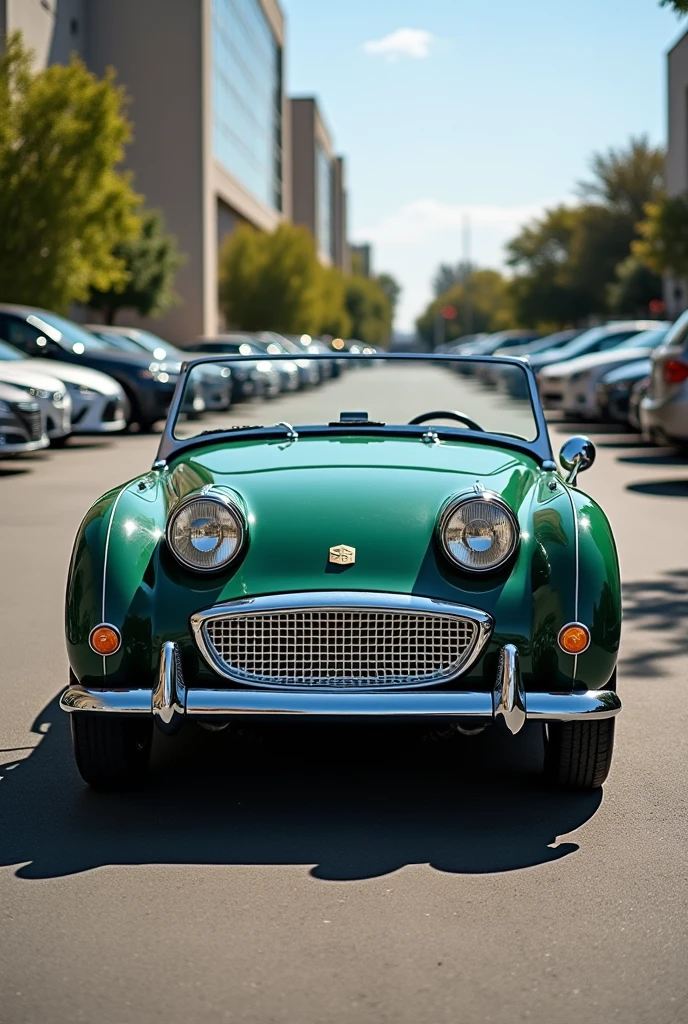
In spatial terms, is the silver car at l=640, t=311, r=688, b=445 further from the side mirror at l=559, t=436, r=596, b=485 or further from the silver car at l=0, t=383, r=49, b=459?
the side mirror at l=559, t=436, r=596, b=485

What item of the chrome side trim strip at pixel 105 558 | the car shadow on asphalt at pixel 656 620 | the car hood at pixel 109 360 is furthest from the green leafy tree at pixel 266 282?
the chrome side trim strip at pixel 105 558

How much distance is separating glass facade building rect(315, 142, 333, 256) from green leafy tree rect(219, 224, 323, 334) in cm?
5177

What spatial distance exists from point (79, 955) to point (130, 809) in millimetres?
1119

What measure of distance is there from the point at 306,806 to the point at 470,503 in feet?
3.38

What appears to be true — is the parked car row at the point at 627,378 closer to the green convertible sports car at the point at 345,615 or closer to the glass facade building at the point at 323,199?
the green convertible sports car at the point at 345,615

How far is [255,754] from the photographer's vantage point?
5.08 meters

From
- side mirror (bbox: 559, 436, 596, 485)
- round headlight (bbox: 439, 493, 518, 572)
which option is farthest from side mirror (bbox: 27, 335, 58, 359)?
round headlight (bbox: 439, 493, 518, 572)

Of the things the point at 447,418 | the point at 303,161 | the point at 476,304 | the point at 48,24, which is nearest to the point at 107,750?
the point at 447,418

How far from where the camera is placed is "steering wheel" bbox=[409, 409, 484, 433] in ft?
19.3

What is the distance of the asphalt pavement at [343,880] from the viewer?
3.12m

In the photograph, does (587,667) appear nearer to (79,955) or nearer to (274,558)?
(274,558)

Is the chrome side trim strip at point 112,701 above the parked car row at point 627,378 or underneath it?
underneath

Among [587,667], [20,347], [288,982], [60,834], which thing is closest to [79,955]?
[288,982]

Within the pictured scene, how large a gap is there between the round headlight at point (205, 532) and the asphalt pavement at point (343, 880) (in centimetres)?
73
